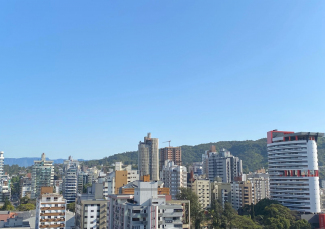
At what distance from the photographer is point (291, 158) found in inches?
3465

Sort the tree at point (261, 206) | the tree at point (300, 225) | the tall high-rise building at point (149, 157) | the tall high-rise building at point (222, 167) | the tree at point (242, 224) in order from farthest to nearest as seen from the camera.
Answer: the tall high-rise building at point (149, 157), the tall high-rise building at point (222, 167), the tree at point (261, 206), the tree at point (300, 225), the tree at point (242, 224)

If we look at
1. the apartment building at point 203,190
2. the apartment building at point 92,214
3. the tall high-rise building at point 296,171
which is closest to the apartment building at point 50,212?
the apartment building at point 92,214

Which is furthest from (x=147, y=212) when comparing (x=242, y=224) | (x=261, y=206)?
(x=261, y=206)

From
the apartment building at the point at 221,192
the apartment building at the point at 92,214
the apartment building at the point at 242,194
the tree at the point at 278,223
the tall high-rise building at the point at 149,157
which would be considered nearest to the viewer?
the apartment building at the point at 92,214

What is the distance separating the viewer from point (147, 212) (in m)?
47.9

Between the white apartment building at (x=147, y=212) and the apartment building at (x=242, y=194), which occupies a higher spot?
the white apartment building at (x=147, y=212)

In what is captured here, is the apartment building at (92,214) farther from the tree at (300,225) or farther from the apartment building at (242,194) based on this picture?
the apartment building at (242,194)

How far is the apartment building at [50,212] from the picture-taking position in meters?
63.6

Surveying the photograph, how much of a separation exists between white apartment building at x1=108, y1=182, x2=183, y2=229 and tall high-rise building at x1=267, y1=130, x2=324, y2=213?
48.2 metres

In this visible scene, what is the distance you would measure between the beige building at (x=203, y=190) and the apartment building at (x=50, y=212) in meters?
45.1

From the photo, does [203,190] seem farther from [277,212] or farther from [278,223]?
[278,223]

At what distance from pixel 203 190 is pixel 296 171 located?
1119 inches

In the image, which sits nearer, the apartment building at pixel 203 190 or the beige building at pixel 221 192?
the apartment building at pixel 203 190

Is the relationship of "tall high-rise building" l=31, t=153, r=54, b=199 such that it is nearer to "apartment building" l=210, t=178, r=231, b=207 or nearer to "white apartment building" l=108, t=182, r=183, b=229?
"apartment building" l=210, t=178, r=231, b=207
